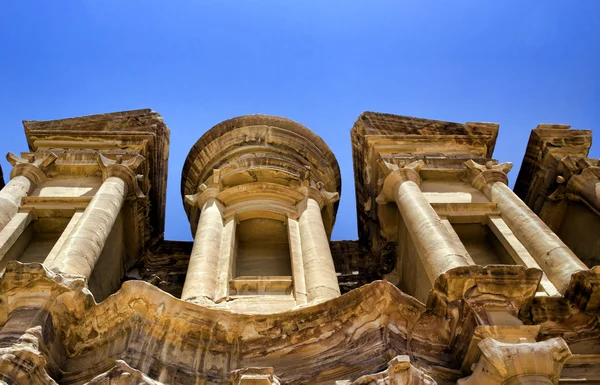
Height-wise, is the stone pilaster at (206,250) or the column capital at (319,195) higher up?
the column capital at (319,195)

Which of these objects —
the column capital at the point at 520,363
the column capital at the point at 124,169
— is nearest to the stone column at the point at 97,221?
the column capital at the point at 124,169

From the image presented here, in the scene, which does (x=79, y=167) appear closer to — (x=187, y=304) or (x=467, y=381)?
(x=187, y=304)

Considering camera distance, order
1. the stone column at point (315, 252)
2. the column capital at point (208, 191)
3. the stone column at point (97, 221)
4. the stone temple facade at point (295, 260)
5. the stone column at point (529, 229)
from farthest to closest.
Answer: the column capital at point (208, 191) → the stone column at point (315, 252) → the stone column at point (529, 229) → the stone column at point (97, 221) → the stone temple facade at point (295, 260)

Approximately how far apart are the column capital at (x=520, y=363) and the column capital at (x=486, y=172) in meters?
8.78

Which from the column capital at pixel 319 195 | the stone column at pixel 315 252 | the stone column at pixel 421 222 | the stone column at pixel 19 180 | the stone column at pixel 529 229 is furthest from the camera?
the column capital at pixel 319 195

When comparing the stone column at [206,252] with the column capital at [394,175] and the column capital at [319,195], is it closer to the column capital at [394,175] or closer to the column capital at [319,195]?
the column capital at [319,195]

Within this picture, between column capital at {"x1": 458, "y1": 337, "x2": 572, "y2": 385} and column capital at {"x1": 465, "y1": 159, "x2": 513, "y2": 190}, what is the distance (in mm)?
8778

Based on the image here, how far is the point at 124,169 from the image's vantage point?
16.5m

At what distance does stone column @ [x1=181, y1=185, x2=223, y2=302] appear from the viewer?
40.4ft

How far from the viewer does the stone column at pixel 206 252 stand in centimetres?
1230

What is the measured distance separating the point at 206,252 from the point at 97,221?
244 cm

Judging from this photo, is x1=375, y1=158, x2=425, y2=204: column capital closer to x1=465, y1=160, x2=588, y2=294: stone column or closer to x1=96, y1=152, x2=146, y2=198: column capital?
x1=465, y1=160, x2=588, y2=294: stone column

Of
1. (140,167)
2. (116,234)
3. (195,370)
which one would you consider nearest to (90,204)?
(116,234)

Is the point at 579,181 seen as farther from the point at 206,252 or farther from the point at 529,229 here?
the point at 206,252
